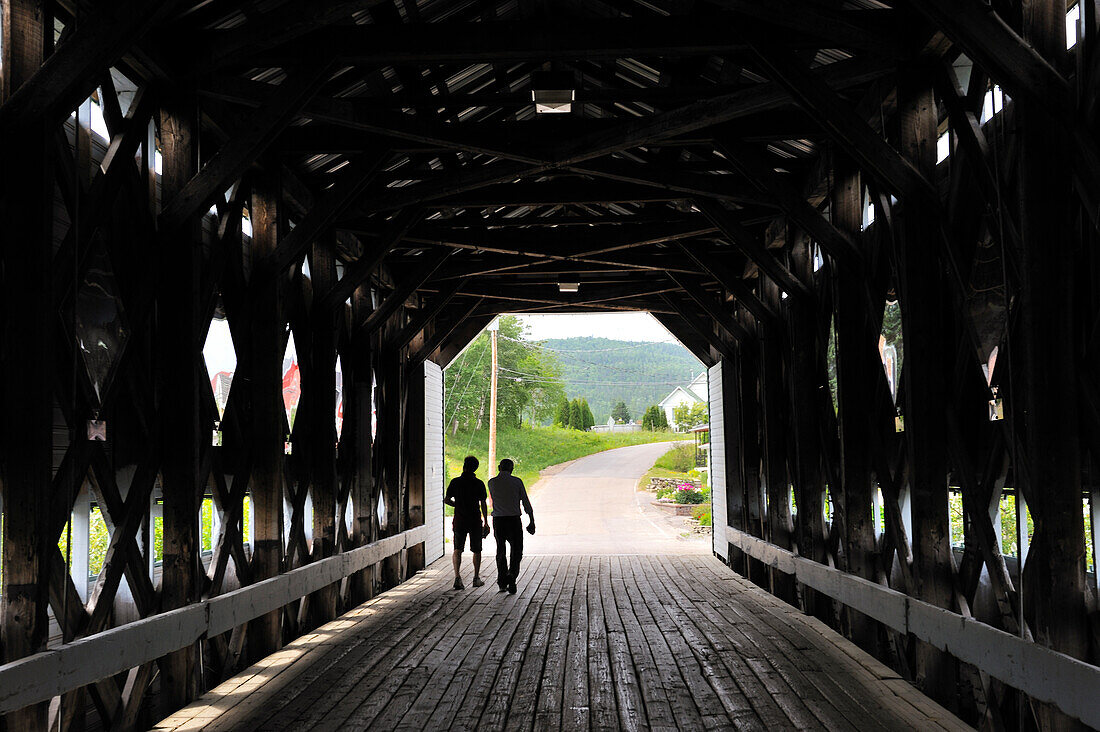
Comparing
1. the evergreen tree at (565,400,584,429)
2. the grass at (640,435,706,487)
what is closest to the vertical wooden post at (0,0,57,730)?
the grass at (640,435,706,487)

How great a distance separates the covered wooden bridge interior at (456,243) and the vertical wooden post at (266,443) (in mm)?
23

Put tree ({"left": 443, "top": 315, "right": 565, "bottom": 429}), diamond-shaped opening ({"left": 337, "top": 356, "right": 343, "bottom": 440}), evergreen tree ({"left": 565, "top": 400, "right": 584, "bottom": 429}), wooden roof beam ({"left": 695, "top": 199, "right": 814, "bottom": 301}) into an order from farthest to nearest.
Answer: evergreen tree ({"left": 565, "top": 400, "right": 584, "bottom": 429})
tree ({"left": 443, "top": 315, "right": 565, "bottom": 429})
diamond-shaped opening ({"left": 337, "top": 356, "right": 343, "bottom": 440})
wooden roof beam ({"left": 695, "top": 199, "right": 814, "bottom": 301})

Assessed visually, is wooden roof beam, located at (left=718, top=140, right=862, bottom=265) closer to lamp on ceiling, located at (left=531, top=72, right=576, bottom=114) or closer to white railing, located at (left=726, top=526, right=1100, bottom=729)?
lamp on ceiling, located at (left=531, top=72, right=576, bottom=114)

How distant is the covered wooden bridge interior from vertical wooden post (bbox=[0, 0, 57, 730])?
13 millimetres

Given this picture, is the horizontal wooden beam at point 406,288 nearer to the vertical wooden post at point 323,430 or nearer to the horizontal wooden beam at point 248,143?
the vertical wooden post at point 323,430

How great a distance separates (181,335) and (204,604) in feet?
4.93

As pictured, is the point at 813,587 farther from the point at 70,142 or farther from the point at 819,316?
the point at 70,142

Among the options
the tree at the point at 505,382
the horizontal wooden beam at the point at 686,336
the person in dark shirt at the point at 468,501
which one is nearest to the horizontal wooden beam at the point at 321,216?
the person in dark shirt at the point at 468,501

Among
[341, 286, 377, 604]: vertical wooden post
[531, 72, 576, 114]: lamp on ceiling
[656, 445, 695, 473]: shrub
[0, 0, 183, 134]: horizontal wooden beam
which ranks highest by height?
[531, 72, 576, 114]: lamp on ceiling

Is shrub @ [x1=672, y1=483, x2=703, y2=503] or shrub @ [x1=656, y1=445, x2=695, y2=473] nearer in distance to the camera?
shrub @ [x1=672, y1=483, x2=703, y2=503]

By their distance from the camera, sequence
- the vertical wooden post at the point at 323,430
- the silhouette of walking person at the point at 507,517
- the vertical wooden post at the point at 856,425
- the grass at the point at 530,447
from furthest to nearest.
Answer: the grass at the point at 530,447 → the silhouette of walking person at the point at 507,517 → the vertical wooden post at the point at 323,430 → the vertical wooden post at the point at 856,425

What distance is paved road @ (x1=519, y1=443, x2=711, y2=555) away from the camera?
61.6 ft

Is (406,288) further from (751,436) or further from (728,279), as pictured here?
(751,436)

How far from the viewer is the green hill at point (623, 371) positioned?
122 meters
